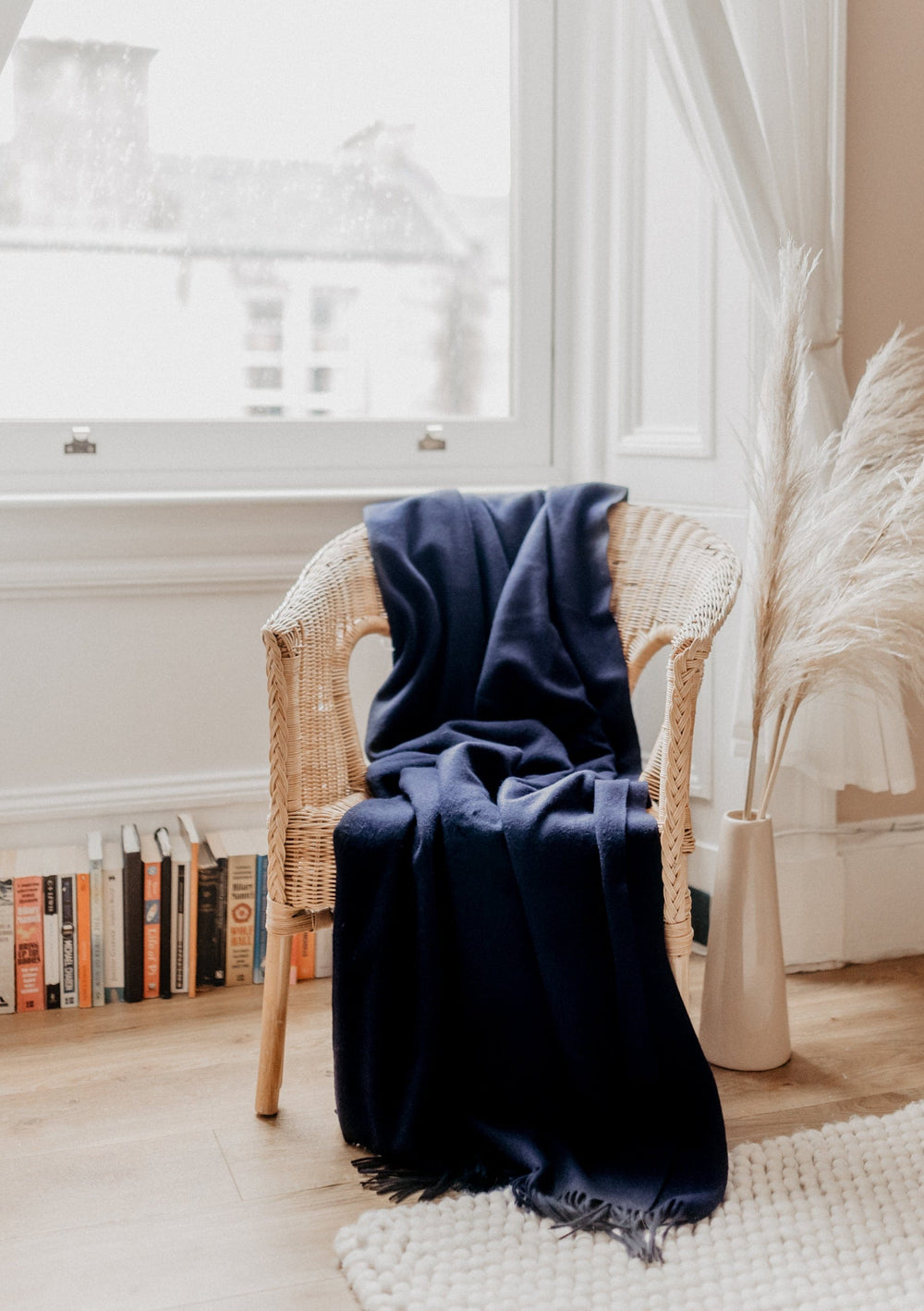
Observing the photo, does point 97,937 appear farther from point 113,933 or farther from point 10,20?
point 10,20

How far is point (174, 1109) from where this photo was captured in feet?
6.31

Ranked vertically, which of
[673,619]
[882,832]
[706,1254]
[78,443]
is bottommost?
[706,1254]

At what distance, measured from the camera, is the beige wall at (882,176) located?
2.30 metres

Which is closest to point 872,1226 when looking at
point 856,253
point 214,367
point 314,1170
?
point 314,1170

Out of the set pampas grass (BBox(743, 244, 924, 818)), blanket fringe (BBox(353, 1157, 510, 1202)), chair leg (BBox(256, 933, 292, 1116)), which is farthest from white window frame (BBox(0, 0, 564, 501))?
blanket fringe (BBox(353, 1157, 510, 1202))

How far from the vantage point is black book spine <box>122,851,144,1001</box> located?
227 cm

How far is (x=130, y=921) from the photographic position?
228 centimetres

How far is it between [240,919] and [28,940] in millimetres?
358

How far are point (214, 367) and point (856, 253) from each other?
120 cm

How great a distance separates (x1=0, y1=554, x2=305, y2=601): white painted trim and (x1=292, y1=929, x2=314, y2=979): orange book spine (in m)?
0.66

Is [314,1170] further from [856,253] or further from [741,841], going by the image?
[856,253]

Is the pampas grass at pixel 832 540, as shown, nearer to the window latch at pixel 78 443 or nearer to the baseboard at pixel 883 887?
the baseboard at pixel 883 887

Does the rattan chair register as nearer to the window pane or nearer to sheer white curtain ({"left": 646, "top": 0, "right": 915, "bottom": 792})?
sheer white curtain ({"left": 646, "top": 0, "right": 915, "bottom": 792})

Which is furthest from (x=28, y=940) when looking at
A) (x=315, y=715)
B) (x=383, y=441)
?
(x=383, y=441)
